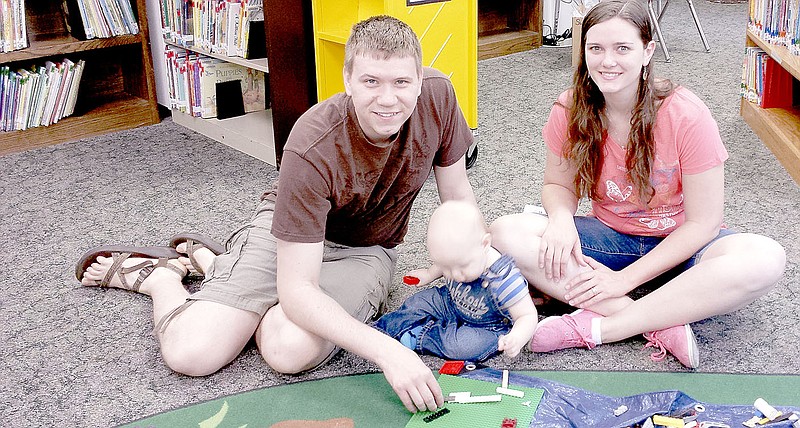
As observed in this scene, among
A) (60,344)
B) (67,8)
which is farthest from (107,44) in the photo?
(60,344)

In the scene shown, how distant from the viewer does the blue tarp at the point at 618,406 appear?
1518 mm

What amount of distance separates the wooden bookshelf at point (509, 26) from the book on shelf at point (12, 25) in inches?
88.4

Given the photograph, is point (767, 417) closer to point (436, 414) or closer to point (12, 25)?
point (436, 414)

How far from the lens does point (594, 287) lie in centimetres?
182

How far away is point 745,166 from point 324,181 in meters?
1.74

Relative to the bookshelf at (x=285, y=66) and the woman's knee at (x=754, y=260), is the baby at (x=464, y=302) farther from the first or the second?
the bookshelf at (x=285, y=66)

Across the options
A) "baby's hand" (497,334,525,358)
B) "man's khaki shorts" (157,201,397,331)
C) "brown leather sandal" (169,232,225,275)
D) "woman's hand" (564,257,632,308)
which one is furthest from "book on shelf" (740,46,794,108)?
"brown leather sandal" (169,232,225,275)

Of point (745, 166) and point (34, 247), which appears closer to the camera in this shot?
point (34, 247)

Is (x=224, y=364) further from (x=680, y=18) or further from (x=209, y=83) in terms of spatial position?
(x=680, y=18)

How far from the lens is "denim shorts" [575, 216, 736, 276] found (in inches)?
75.4

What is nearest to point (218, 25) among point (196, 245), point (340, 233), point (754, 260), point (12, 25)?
point (12, 25)

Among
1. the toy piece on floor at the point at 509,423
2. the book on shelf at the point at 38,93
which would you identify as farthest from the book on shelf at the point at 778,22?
the book on shelf at the point at 38,93

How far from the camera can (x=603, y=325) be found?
1.81 meters

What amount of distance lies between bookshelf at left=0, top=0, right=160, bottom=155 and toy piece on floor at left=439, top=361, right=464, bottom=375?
2.19 metres
